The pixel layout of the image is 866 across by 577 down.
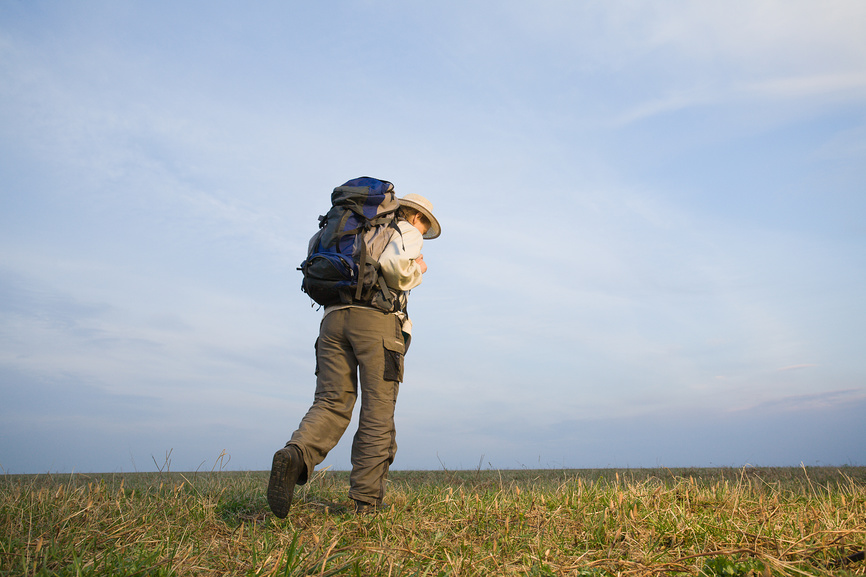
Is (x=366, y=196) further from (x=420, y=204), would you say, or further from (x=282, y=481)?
(x=282, y=481)

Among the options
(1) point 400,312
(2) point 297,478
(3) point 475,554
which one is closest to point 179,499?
(2) point 297,478

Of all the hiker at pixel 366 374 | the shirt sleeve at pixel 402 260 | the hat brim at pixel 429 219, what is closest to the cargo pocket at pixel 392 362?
the hiker at pixel 366 374

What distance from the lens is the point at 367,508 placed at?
4.04 m

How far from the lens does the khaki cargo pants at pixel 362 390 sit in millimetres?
4133

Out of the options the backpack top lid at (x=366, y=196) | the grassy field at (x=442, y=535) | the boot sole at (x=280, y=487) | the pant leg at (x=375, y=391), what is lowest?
the grassy field at (x=442, y=535)

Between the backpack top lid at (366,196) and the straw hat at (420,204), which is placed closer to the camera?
the backpack top lid at (366,196)

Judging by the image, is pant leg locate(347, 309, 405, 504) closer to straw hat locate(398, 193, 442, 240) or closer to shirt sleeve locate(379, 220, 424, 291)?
shirt sleeve locate(379, 220, 424, 291)

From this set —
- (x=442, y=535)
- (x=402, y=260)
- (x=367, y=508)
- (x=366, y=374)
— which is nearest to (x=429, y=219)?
(x=402, y=260)

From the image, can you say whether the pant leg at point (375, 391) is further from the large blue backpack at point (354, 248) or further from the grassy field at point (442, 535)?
the grassy field at point (442, 535)

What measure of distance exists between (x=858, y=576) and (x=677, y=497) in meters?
1.70

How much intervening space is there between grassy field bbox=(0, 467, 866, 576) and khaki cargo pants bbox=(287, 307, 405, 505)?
0.33 m

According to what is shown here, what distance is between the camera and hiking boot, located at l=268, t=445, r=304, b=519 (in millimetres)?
3516

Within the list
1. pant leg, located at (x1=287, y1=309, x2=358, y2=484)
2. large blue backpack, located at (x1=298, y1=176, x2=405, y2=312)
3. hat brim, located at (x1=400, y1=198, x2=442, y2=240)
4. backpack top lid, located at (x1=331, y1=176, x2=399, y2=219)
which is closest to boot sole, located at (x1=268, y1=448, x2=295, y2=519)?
pant leg, located at (x1=287, y1=309, x2=358, y2=484)

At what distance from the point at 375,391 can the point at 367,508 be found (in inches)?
31.8
